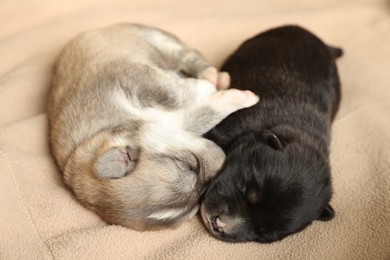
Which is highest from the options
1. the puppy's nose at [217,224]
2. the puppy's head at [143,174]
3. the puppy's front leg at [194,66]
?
the puppy's front leg at [194,66]

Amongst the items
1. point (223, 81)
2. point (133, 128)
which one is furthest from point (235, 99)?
point (133, 128)

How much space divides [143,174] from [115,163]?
0.15m

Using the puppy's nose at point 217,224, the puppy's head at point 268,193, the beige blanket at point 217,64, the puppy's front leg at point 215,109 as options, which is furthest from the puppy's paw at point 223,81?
the puppy's nose at point 217,224

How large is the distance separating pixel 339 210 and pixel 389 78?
1.44 metres

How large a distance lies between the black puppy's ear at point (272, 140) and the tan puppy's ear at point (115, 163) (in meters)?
0.72

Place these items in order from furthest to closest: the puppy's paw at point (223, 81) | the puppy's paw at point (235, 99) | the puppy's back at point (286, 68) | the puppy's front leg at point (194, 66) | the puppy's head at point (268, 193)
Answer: the puppy's front leg at point (194, 66)
the puppy's paw at point (223, 81)
the puppy's back at point (286, 68)
the puppy's paw at point (235, 99)
the puppy's head at point (268, 193)

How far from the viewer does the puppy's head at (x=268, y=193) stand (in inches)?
89.3

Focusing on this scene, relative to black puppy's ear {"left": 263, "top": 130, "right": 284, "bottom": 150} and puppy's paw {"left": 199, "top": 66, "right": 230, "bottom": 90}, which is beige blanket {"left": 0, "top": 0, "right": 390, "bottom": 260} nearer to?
black puppy's ear {"left": 263, "top": 130, "right": 284, "bottom": 150}

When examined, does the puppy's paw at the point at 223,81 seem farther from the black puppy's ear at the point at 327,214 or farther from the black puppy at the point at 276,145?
the black puppy's ear at the point at 327,214

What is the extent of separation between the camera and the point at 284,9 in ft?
14.2

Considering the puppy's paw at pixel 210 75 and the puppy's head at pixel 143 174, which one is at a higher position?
the puppy's paw at pixel 210 75

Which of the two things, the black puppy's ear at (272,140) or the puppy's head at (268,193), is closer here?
the puppy's head at (268,193)

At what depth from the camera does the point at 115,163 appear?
7.63 ft

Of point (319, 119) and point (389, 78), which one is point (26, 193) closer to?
point (319, 119)
